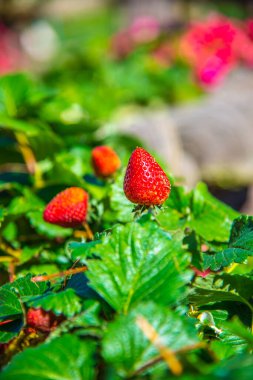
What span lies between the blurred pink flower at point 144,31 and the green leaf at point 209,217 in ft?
12.1

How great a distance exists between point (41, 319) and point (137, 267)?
129 mm

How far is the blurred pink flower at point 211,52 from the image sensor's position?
3.82 meters

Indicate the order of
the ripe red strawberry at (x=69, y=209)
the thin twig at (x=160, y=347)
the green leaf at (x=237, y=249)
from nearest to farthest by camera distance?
1. the thin twig at (x=160, y=347)
2. the green leaf at (x=237, y=249)
3. the ripe red strawberry at (x=69, y=209)

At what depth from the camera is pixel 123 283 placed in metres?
0.67

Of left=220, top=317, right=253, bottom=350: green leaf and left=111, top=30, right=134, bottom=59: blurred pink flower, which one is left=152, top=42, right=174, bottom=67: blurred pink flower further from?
left=220, top=317, right=253, bottom=350: green leaf

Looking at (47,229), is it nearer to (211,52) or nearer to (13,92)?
(13,92)

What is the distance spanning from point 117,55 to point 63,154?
3.35 meters

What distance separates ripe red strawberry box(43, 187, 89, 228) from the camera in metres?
0.94

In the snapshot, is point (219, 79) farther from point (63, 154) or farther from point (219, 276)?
point (219, 276)

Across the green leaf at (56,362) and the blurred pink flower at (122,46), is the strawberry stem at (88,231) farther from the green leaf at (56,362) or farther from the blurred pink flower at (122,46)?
the blurred pink flower at (122,46)

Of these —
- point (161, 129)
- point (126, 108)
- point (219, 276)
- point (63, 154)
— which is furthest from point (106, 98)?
point (219, 276)

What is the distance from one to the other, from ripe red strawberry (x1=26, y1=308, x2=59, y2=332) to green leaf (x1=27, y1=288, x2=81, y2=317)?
0.06 ft

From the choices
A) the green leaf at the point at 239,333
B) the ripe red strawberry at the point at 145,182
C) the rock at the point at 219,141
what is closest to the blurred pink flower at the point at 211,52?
the rock at the point at 219,141

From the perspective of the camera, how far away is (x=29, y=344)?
73cm
